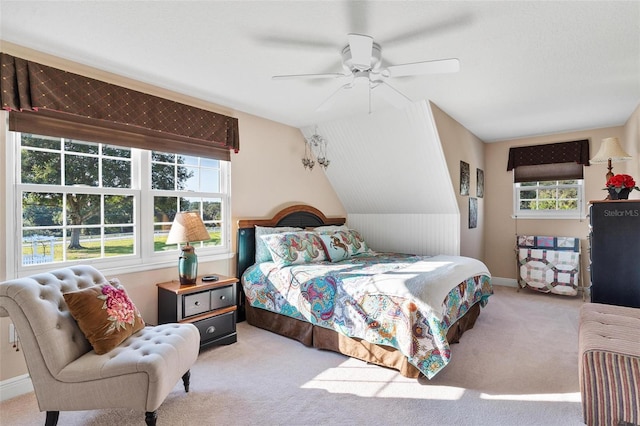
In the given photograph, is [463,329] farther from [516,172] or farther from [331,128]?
[516,172]

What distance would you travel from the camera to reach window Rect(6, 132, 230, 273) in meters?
2.42

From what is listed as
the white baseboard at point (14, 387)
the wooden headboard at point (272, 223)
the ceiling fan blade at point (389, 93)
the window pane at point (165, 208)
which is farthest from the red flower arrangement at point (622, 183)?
the white baseboard at point (14, 387)

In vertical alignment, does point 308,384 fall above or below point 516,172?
below

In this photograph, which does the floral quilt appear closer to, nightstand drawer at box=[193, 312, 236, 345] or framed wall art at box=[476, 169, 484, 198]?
nightstand drawer at box=[193, 312, 236, 345]

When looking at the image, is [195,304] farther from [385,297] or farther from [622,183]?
[622,183]

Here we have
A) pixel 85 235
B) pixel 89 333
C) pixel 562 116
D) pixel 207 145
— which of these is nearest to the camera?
pixel 89 333

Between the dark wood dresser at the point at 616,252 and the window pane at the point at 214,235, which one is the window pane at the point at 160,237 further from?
the dark wood dresser at the point at 616,252

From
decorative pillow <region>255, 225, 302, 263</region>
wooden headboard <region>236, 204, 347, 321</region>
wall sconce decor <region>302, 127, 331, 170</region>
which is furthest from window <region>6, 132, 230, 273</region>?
wall sconce decor <region>302, 127, 331, 170</region>

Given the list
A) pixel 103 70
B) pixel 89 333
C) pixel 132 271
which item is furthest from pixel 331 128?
pixel 89 333

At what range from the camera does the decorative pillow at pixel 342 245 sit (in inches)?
152

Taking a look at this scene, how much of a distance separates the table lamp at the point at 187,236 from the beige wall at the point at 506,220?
4665 mm

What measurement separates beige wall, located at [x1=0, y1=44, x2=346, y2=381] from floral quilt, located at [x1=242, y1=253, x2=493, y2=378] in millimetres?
806

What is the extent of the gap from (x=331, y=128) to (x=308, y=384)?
9.90ft

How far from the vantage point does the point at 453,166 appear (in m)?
4.20
